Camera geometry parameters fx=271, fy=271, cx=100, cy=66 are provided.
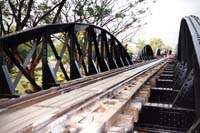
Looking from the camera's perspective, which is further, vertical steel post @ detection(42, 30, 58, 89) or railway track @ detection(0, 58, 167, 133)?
vertical steel post @ detection(42, 30, 58, 89)

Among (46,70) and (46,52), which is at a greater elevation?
(46,52)

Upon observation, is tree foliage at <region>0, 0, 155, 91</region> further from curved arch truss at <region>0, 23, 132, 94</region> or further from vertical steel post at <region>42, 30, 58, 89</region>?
vertical steel post at <region>42, 30, 58, 89</region>

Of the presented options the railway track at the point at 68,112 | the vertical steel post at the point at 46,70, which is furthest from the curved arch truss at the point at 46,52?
the railway track at the point at 68,112

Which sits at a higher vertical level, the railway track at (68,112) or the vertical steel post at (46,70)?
the vertical steel post at (46,70)

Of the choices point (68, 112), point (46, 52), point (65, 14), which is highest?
point (65, 14)

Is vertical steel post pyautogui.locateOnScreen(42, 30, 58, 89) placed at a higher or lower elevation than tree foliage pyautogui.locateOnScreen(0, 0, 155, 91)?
lower

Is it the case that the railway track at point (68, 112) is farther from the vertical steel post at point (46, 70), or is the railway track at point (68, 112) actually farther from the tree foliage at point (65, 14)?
the tree foliage at point (65, 14)

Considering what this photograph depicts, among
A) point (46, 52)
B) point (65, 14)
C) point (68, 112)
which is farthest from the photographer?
point (65, 14)

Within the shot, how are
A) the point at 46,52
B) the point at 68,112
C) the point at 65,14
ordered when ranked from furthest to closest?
the point at 65,14, the point at 46,52, the point at 68,112

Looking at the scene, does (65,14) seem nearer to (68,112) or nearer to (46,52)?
(46,52)

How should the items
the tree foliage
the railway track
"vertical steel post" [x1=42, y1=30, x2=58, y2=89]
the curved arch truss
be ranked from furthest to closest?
1. the tree foliage
2. "vertical steel post" [x1=42, y1=30, x2=58, y2=89]
3. the curved arch truss
4. the railway track

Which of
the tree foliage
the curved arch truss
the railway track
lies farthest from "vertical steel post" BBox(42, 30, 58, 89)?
the tree foliage

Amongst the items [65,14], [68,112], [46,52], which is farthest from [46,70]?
[65,14]

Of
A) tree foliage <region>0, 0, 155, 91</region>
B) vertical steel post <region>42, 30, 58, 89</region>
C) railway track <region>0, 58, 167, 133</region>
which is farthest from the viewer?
tree foliage <region>0, 0, 155, 91</region>
